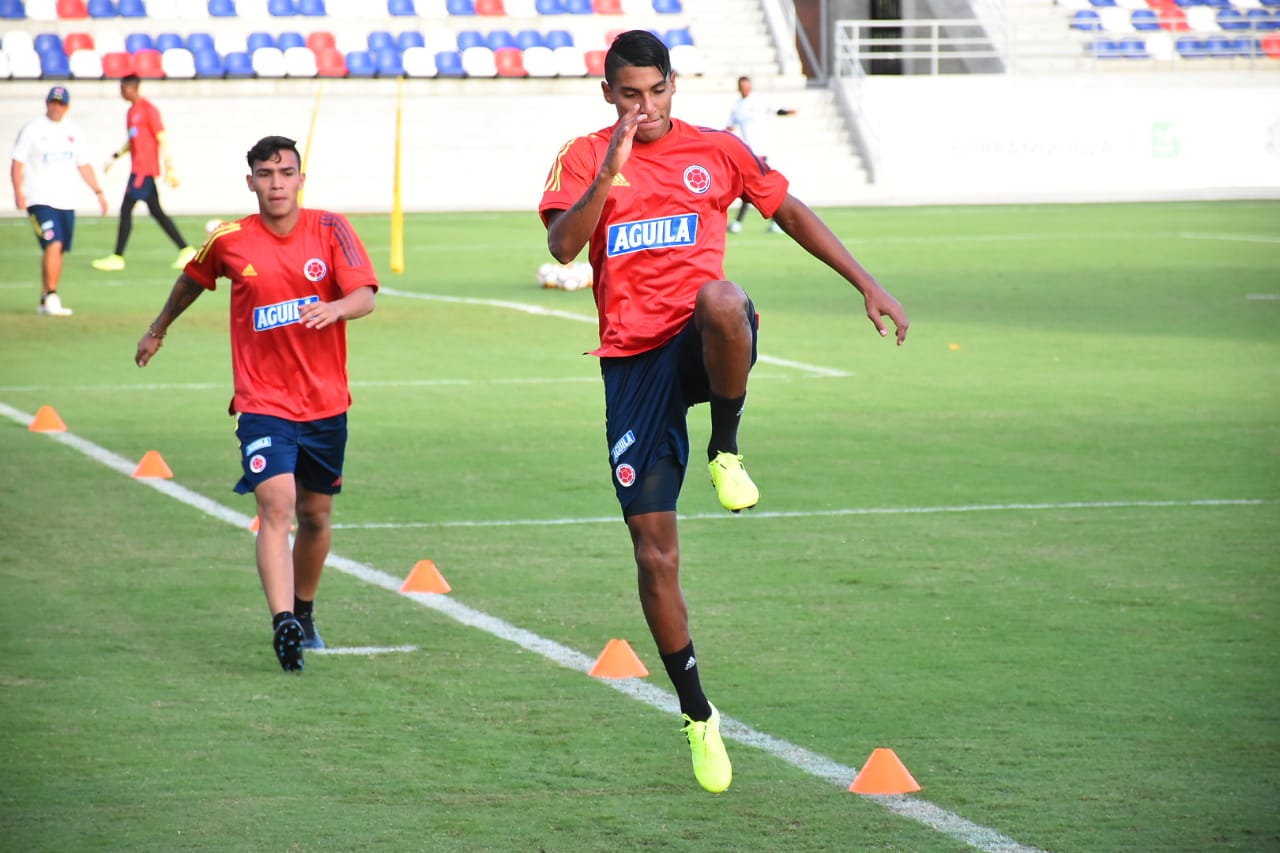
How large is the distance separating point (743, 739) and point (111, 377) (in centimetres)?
1068

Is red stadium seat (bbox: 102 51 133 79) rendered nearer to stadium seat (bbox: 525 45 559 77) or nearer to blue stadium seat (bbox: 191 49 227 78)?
blue stadium seat (bbox: 191 49 227 78)

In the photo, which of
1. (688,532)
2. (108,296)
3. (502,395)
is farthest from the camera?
(108,296)

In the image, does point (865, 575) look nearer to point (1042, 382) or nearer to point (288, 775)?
point (288, 775)

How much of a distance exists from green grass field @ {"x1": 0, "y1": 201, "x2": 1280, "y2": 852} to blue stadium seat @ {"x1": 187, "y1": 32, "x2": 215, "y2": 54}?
83.3ft

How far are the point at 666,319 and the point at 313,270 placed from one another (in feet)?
7.66

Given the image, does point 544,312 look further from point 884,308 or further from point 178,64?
point 178,64

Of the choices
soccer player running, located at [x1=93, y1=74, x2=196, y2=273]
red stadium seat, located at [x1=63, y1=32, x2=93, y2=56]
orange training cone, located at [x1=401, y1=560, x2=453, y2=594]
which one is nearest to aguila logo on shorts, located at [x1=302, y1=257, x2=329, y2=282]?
orange training cone, located at [x1=401, y1=560, x2=453, y2=594]

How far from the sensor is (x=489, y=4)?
45.1 metres

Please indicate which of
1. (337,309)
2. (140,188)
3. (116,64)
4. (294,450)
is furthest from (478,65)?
(337,309)

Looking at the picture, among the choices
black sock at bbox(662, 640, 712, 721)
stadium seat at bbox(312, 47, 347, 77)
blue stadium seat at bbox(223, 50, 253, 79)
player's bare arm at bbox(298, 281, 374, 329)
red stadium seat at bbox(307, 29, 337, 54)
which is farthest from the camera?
red stadium seat at bbox(307, 29, 337, 54)

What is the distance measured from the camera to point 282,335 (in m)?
7.66

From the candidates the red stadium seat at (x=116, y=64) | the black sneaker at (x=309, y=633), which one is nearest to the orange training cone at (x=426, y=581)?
the black sneaker at (x=309, y=633)

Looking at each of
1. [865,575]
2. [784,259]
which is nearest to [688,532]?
[865,575]

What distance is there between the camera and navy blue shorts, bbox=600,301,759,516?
18.9ft
